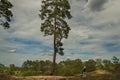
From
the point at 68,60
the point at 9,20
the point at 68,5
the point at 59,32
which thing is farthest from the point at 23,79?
the point at 68,60

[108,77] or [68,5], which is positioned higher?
[68,5]

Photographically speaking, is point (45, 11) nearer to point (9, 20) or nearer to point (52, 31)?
point (52, 31)

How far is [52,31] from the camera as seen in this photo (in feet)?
148

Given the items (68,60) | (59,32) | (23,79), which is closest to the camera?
(23,79)

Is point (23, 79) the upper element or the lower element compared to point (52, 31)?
lower

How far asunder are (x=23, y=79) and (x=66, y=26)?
16.8 m

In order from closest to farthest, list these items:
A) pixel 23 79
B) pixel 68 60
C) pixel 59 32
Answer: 1. pixel 23 79
2. pixel 59 32
3. pixel 68 60

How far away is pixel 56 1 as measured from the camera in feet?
152

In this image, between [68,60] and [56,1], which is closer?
[56,1]

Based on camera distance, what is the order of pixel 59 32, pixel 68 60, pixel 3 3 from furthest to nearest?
1. pixel 68 60
2. pixel 59 32
3. pixel 3 3

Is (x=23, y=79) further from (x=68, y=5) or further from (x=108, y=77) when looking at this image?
(x=68, y=5)

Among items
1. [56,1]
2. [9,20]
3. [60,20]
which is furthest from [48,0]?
[9,20]

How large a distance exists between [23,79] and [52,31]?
14898 mm

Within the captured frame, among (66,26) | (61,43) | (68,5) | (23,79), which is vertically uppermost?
(68,5)
